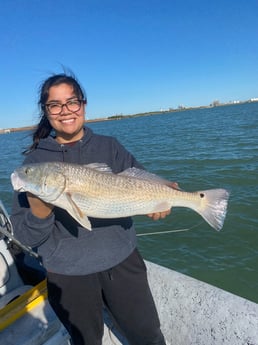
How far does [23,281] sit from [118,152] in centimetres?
262

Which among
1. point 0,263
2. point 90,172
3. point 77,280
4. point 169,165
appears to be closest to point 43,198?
point 90,172

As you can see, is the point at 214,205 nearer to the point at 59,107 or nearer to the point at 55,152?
the point at 55,152

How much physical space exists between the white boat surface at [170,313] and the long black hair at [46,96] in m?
1.62

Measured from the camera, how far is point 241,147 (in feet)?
65.3

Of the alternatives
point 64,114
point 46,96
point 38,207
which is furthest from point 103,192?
point 46,96

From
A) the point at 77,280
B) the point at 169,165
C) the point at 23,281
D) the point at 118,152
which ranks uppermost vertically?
the point at 118,152

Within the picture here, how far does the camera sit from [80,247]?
2.90m

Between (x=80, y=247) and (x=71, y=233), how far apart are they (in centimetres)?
16

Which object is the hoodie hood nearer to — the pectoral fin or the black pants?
the pectoral fin

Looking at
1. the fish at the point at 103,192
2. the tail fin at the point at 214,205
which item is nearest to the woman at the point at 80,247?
the fish at the point at 103,192

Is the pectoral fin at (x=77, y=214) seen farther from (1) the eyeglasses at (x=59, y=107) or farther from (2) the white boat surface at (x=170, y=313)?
(2) the white boat surface at (x=170, y=313)

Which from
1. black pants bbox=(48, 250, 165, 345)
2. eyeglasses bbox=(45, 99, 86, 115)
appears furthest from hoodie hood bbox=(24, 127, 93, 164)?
black pants bbox=(48, 250, 165, 345)

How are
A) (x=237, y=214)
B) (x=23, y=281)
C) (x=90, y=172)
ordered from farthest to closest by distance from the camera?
(x=237, y=214)
(x=23, y=281)
(x=90, y=172)

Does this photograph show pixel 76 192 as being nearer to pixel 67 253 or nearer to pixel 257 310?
pixel 67 253
